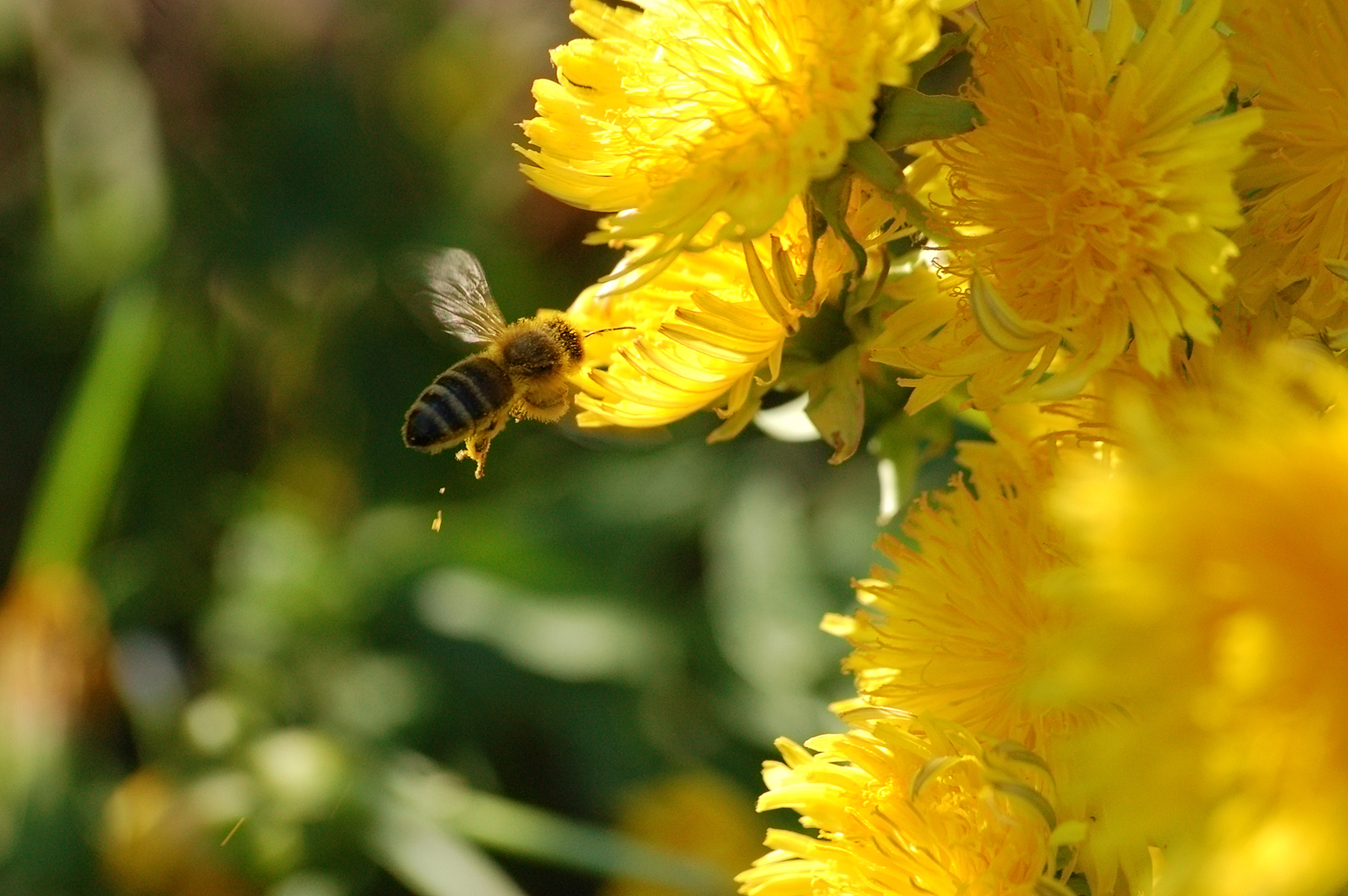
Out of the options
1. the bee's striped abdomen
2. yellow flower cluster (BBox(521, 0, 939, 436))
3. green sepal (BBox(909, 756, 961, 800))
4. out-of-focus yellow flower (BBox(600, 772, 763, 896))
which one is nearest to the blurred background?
out-of-focus yellow flower (BBox(600, 772, 763, 896))

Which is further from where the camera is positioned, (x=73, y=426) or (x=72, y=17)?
(x=72, y=17)

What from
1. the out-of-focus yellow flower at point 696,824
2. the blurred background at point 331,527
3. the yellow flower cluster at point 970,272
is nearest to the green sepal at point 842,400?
the yellow flower cluster at point 970,272

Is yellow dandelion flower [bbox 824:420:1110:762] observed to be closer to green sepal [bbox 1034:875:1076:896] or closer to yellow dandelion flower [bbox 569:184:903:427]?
green sepal [bbox 1034:875:1076:896]

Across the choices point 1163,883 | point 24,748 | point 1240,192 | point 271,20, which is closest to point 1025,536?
point 1240,192

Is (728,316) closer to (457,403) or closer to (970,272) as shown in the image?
(970,272)

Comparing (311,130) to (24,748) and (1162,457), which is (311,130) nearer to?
(24,748)

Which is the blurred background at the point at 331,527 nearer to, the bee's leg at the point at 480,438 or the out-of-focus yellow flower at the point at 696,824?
the out-of-focus yellow flower at the point at 696,824
